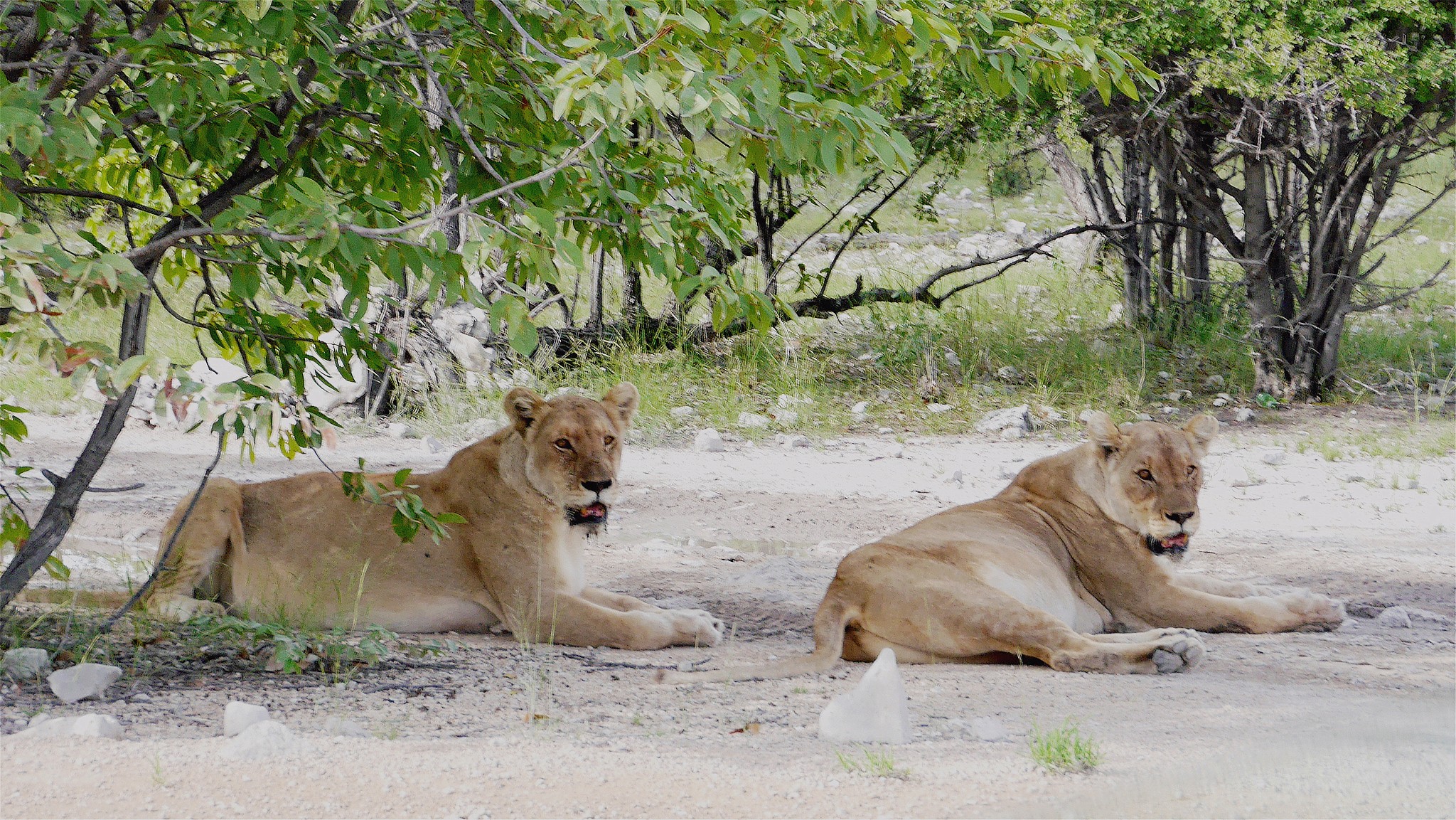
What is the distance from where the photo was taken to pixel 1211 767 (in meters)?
3.04

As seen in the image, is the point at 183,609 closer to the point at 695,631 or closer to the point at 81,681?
the point at 81,681

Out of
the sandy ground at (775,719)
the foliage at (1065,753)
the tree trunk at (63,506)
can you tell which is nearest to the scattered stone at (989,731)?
the sandy ground at (775,719)

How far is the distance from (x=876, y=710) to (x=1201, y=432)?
2424mm

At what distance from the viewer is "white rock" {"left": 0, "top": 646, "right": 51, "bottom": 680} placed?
13.2 feet

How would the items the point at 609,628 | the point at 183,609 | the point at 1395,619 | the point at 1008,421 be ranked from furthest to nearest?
1. the point at 1008,421
2. the point at 1395,619
3. the point at 609,628
4. the point at 183,609

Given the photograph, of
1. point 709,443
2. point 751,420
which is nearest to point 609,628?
point 709,443

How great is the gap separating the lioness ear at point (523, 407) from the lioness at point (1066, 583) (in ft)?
4.24

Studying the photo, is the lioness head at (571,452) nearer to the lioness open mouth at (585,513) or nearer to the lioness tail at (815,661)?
the lioness open mouth at (585,513)

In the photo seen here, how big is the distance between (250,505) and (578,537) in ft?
4.11

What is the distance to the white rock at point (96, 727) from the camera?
319 centimetres

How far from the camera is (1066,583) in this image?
517 centimetres

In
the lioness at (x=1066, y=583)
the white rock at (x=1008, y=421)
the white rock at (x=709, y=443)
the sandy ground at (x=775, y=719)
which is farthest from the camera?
the white rock at (x=1008, y=421)

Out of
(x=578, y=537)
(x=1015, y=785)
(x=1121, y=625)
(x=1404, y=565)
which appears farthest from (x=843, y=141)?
(x=1404, y=565)

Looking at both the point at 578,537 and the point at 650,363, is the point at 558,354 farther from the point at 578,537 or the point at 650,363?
the point at 578,537
